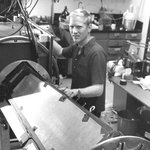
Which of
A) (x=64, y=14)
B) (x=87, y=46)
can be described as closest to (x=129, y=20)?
(x=64, y=14)

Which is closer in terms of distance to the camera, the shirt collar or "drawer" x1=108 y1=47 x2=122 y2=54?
the shirt collar

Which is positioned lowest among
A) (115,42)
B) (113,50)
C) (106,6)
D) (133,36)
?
(113,50)

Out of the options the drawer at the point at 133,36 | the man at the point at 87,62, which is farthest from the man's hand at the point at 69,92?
the drawer at the point at 133,36

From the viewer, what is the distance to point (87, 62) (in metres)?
1.83

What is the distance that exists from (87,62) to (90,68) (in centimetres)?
6

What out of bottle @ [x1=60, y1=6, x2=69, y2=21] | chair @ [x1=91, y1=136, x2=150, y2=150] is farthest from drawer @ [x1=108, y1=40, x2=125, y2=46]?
chair @ [x1=91, y1=136, x2=150, y2=150]

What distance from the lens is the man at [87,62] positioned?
173 centimetres

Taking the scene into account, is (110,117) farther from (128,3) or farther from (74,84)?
(128,3)

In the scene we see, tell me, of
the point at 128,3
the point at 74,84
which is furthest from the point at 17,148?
the point at 128,3

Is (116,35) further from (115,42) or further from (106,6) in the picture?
(106,6)

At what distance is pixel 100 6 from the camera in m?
A: 5.24

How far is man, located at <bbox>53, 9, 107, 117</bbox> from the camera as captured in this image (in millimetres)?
1727

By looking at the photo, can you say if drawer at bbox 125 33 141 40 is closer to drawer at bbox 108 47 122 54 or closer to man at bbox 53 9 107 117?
drawer at bbox 108 47 122 54

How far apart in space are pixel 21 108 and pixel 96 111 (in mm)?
835
